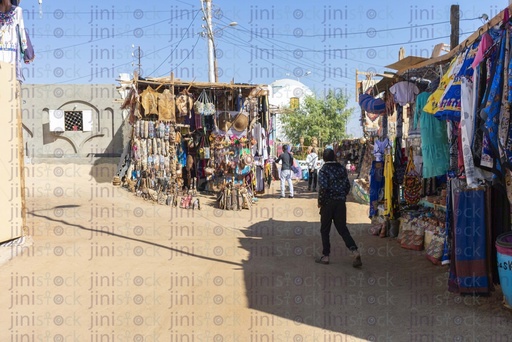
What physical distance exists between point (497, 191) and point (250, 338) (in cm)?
298

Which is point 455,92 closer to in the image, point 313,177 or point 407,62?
point 407,62

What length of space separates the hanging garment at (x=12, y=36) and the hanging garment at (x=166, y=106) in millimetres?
5570

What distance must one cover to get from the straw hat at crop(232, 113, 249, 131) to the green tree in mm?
21283

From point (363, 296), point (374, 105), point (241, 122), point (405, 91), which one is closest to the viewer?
point (363, 296)

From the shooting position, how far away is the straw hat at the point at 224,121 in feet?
44.0

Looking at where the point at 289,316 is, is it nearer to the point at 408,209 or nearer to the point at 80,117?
the point at 408,209

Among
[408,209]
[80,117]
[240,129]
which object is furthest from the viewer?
[80,117]

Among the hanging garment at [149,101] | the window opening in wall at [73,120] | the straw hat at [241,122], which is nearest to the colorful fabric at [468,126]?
the straw hat at [241,122]

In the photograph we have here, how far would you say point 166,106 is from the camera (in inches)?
504

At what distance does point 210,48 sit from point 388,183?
13848mm

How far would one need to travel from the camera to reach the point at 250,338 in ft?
12.7

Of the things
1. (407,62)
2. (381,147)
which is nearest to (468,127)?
(407,62)

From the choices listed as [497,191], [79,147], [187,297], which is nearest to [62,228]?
[187,297]

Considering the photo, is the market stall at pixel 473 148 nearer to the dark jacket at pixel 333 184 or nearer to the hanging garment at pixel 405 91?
the hanging garment at pixel 405 91
